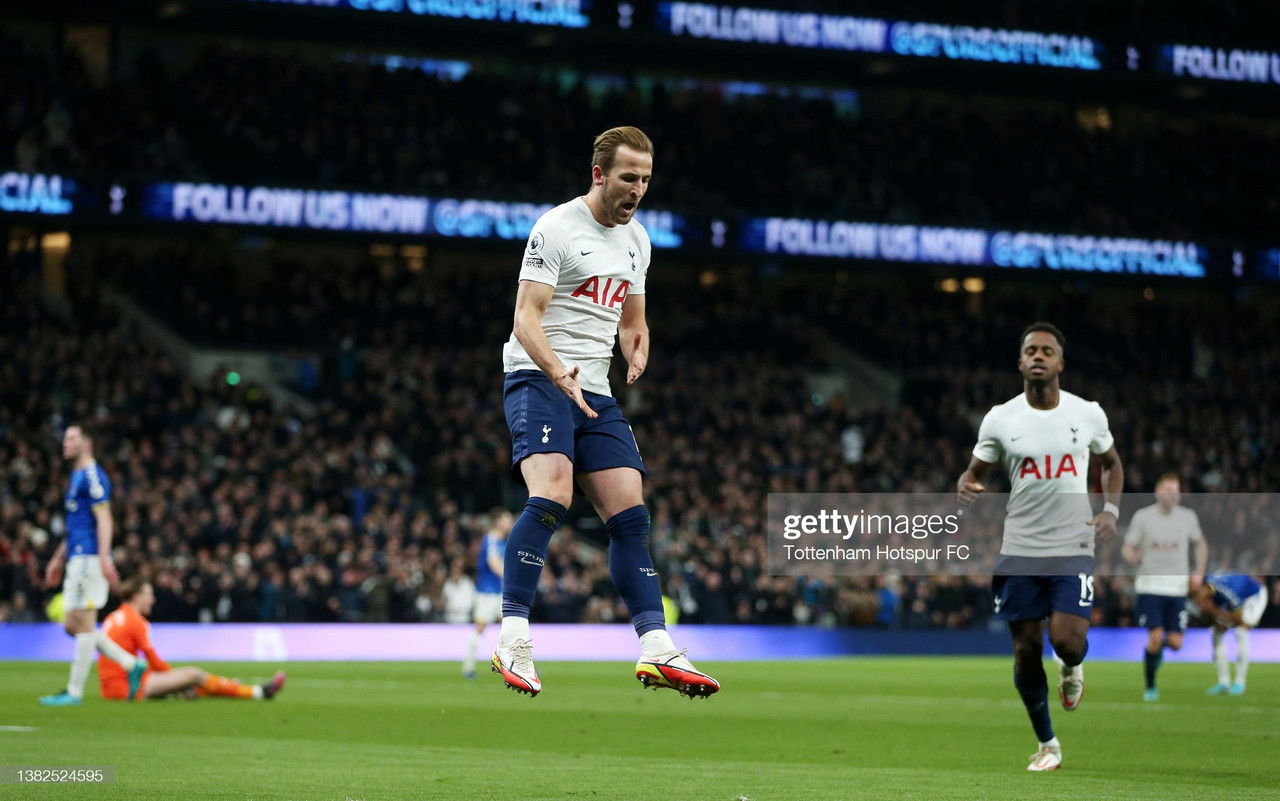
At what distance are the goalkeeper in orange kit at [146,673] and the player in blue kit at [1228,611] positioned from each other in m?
10.5

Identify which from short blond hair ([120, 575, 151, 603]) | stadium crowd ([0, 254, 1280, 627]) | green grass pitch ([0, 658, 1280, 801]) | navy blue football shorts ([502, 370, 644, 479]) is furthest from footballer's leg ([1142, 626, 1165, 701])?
navy blue football shorts ([502, 370, 644, 479])

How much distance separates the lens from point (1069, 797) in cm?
892

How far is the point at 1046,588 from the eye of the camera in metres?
10.9

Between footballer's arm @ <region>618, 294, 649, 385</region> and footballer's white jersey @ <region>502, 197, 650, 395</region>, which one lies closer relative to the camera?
footballer's white jersey @ <region>502, 197, 650, 395</region>

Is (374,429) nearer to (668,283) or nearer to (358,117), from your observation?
(358,117)

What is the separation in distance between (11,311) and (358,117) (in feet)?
27.5

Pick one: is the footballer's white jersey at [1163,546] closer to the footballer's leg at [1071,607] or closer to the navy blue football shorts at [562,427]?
the footballer's leg at [1071,607]

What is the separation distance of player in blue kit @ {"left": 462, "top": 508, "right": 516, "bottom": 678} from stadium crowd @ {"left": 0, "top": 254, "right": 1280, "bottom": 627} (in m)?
4.42

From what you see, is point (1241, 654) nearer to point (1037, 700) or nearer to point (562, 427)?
point (1037, 700)

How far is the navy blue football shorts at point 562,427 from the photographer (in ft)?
24.7

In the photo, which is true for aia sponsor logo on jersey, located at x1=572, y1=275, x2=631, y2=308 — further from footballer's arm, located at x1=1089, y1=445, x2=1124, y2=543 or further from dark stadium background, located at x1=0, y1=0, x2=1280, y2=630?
dark stadium background, located at x1=0, y1=0, x2=1280, y2=630

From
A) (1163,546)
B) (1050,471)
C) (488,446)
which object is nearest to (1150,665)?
(1163,546)

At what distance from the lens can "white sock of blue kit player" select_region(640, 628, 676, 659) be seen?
7344mm

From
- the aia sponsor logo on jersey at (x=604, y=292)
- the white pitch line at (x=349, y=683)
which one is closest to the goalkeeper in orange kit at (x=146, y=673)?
the white pitch line at (x=349, y=683)
